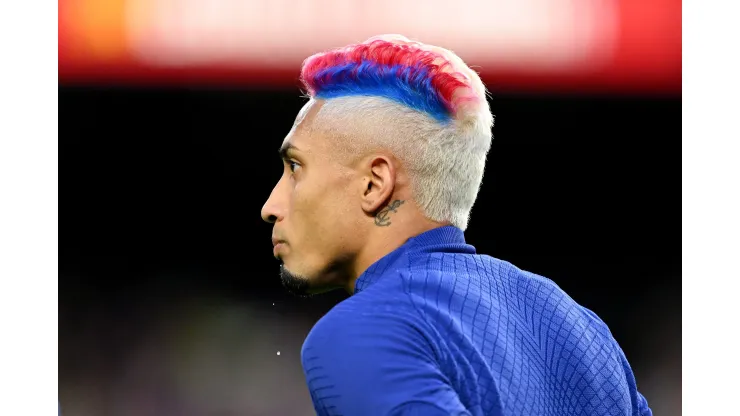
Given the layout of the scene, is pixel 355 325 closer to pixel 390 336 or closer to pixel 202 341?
pixel 390 336

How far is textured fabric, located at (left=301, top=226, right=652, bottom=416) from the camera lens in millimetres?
749

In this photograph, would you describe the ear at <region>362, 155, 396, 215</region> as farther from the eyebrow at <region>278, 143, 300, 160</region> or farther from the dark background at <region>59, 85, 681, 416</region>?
the dark background at <region>59, 85, 681, 416</region>

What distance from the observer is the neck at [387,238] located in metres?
1.01

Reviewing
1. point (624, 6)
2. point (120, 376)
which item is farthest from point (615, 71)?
point (120, 376)

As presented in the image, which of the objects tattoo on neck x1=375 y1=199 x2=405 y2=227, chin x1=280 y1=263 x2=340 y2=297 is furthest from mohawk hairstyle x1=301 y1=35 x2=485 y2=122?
chin x1=280 y1=263 x2=340 y2=297

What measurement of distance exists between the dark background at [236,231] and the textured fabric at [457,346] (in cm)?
187

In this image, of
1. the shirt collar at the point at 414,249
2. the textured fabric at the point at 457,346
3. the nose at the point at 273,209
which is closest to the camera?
the textured fabric at the point at 457,346

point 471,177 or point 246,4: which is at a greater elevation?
point 246,4

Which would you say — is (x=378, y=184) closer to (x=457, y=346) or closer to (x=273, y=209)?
(x=273, y=209)

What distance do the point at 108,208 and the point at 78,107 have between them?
33cm

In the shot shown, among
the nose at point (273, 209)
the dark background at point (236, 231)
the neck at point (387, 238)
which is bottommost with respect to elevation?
the dark background at point (236, 231)

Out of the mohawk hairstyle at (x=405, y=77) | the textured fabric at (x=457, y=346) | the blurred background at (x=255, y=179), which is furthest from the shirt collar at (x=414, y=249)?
the blurred background at (x=255, y=179)

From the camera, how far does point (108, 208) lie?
2789mm

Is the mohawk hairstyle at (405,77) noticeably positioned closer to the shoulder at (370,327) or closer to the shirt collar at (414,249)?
the shirt collar at (414,249)
